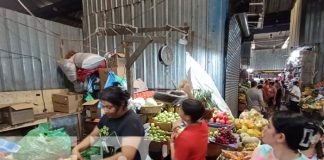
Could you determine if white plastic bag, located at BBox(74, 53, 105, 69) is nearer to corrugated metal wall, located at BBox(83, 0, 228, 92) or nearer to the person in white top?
corrugated metal wall, located at BBox(83, 0, 228, 92)

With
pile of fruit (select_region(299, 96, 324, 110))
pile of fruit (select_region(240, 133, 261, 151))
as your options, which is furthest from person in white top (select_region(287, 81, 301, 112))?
pile of fruit (select_region(240, 133, 261, 151))

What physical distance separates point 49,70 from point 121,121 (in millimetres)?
4425

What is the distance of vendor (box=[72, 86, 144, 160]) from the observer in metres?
1.86

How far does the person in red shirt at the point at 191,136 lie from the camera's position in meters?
2.10

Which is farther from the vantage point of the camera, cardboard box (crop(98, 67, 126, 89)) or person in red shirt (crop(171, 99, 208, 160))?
cardboard box (crop(98, 67, 126, 89))

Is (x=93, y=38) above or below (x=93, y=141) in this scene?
above

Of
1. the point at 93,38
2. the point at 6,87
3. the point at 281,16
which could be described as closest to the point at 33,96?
the point at 6,87

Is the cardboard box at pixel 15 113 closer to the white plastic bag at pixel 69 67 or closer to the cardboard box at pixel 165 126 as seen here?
the white plastic bag at pixel 69 67

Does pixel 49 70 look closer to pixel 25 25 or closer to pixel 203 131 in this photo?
pixel 25 25

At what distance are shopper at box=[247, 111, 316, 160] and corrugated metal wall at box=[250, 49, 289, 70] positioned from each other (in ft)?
71.0

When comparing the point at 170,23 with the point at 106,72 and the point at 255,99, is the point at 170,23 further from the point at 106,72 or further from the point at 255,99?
the point at 255,99

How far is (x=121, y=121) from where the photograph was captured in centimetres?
200

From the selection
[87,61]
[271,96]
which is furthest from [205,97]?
[271,96]

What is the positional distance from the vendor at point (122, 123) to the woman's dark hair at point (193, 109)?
1.81 feet
